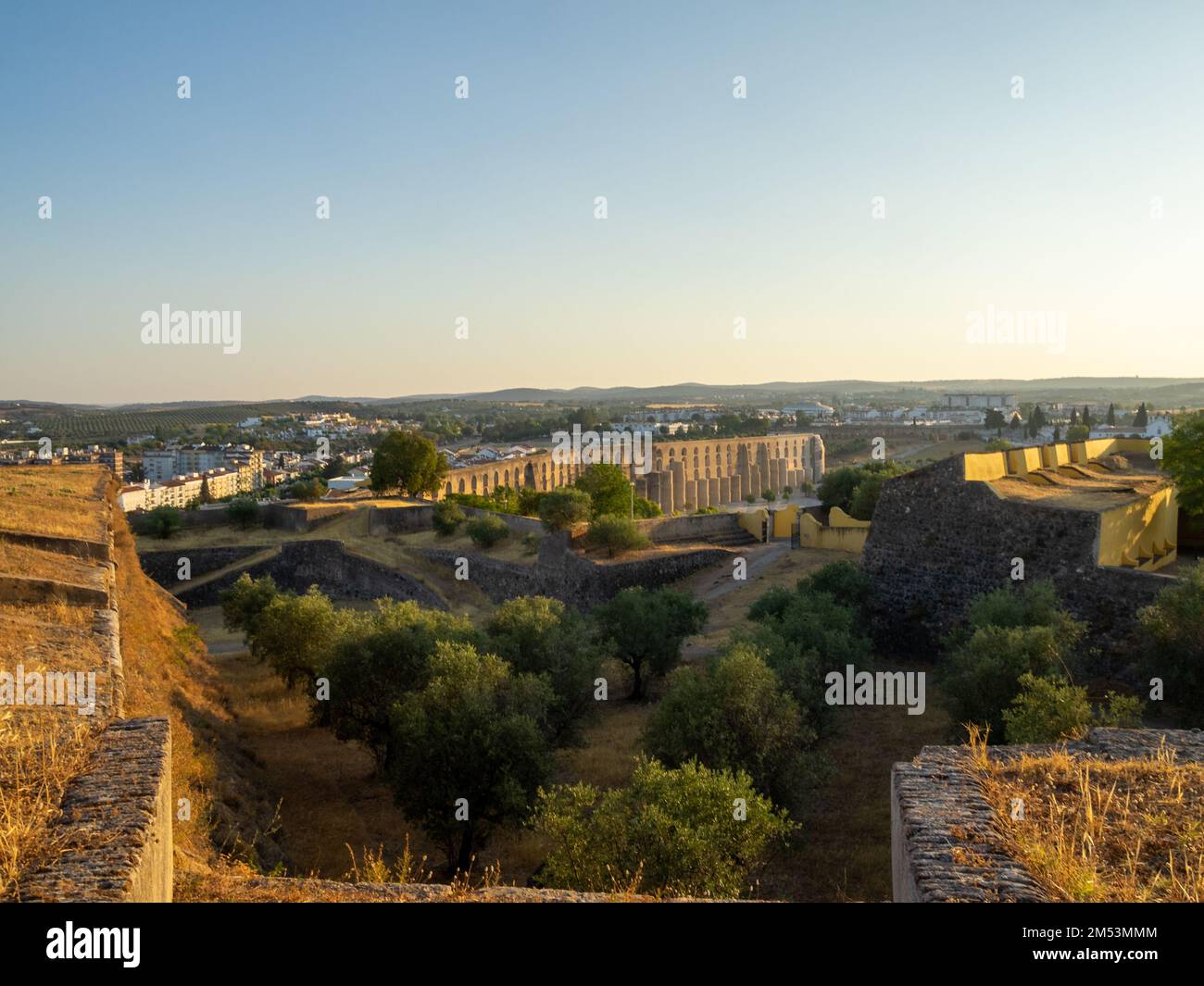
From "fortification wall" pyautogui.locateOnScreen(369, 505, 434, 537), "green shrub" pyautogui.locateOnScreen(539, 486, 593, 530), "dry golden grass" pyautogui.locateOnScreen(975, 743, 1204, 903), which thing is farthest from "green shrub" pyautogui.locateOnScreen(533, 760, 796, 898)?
"fortification wall" pyautogui.locateOnScreen(369, 505, 434, 537)

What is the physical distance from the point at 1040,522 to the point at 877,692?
16.8 ft

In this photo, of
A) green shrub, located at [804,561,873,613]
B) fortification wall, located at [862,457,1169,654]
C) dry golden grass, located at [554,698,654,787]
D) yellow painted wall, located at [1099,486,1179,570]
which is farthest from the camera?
green shrub, located at [804,561,873,613]

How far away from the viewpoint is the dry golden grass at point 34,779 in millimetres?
4961

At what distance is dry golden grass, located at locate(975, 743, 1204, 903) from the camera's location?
4840 millimetres

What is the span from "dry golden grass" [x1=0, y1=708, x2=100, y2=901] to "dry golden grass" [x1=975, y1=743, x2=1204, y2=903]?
5.85m

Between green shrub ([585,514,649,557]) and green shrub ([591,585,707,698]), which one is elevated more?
green shrub ([585,514,649,557])

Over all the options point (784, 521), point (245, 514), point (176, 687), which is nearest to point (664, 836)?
point (176, 687)

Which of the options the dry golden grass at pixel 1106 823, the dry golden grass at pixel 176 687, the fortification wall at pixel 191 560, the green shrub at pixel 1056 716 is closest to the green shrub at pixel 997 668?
the green shrub at pixel 1056 716

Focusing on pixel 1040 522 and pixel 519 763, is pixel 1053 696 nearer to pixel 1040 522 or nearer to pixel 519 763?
pixel 519 763

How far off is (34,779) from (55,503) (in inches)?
666

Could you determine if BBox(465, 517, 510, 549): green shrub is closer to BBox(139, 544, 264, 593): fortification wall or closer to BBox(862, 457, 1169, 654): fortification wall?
BBox(139, 544, 264, 593): fortification wall

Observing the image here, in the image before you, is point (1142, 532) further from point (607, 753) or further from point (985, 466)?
point (607, 753)
